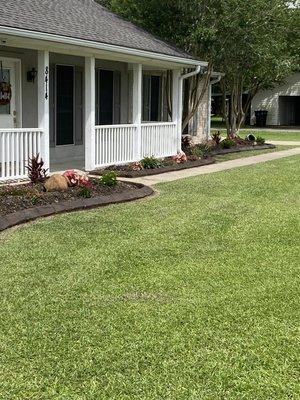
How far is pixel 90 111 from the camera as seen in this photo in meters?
11.9

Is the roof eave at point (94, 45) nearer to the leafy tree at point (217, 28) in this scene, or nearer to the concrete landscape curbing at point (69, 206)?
the leafy tree at point (217, 28)

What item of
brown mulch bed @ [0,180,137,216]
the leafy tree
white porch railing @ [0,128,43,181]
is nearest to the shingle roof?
the leafy tree

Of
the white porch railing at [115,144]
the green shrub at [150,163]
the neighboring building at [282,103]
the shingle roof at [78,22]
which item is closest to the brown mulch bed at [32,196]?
the shingle roof at [78,22]

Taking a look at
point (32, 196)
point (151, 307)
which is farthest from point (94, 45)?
point (151, 307)

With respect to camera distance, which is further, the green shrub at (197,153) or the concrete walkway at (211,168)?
the green shrub at (197,153)

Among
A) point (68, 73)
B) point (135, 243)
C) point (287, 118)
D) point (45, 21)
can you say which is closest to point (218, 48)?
point (68, 73)

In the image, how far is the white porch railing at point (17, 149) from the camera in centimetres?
977

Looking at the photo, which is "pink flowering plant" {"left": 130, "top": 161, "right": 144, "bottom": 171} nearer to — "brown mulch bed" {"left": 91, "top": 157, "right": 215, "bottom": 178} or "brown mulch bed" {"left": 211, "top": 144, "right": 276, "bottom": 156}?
"brown mulch bed" {"left": 91, "top": 157, "right": 215, "bottom": 178}

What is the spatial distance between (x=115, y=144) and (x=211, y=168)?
108 inches

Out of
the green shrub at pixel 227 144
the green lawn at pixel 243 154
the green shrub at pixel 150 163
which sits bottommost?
the green shrub at pixel 150 163

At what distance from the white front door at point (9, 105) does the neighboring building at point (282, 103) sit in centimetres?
3054

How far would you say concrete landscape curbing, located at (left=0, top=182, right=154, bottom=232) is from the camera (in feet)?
24.2

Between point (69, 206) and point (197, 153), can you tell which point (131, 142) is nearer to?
point (197, 153)

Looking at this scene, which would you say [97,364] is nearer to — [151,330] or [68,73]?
[151,330]
